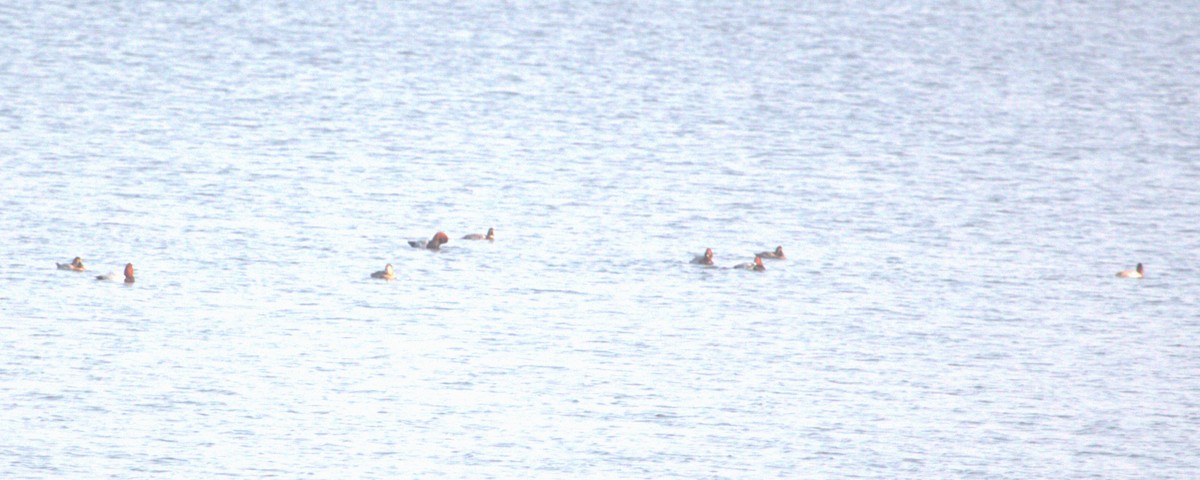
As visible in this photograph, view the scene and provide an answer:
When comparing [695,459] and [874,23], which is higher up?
[874,23]

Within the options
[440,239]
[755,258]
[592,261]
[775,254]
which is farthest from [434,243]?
[775,254]

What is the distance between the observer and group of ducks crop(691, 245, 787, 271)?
90.7 feet

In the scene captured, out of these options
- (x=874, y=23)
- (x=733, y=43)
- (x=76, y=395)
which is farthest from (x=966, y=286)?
(x=874, y=23)

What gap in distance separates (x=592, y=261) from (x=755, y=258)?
2.42 metres

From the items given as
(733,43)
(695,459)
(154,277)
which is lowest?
(695,459)

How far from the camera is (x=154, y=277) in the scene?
25625mm

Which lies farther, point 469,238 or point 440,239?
point 469,238

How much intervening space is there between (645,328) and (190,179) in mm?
12524

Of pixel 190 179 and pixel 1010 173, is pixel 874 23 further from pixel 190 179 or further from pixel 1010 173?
pixel 190 179

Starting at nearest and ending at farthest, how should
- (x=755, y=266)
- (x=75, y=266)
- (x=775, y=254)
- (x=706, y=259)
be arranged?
1. (x=75, y=266)
2. (x=755, y=266)
3. (x=706, y=259)
4. (x=775, y=254)

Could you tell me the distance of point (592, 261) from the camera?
28172 millimetres

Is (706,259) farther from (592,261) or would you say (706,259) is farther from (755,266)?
(592,261)

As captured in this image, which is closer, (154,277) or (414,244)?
(154,277)

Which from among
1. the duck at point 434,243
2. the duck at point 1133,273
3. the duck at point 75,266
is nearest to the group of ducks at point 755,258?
the duck at point 434,243
